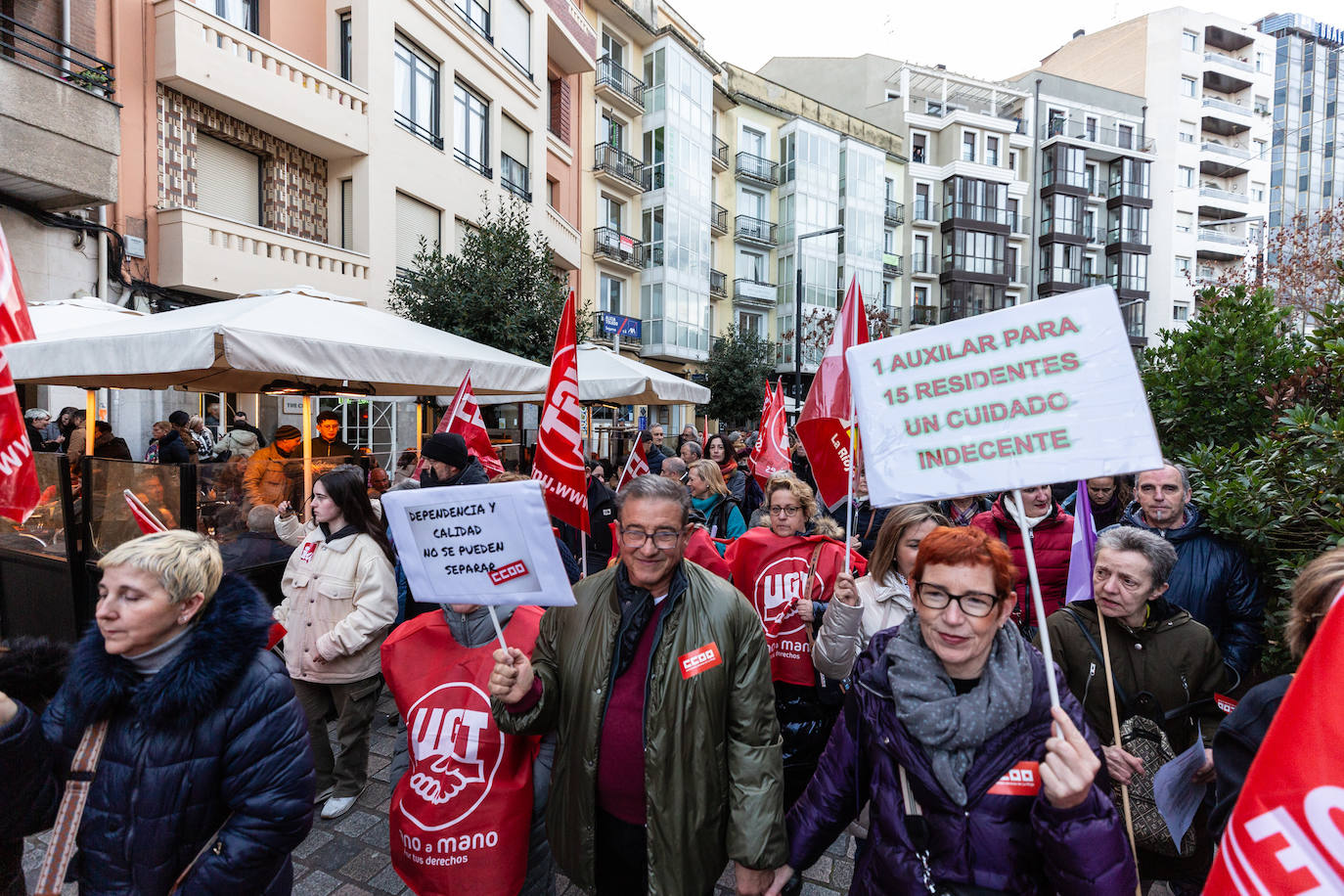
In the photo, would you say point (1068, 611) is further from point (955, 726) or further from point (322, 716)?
point (322, 716)

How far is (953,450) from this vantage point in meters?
1.98

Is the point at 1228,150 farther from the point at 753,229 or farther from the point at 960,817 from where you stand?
the point at 960,817

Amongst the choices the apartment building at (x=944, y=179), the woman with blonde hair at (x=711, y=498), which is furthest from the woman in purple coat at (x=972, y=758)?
the apartment building at (x=944, y=179)

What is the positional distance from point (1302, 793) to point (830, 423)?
3.66 m

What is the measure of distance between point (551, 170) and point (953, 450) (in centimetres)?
2378

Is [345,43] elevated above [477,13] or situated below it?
below

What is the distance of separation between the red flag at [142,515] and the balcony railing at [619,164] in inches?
934

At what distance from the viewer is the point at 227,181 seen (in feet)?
42.2

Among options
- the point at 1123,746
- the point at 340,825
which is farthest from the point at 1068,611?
the point at 340,825

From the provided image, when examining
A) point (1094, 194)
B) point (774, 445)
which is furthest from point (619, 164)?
point (1094, 194)

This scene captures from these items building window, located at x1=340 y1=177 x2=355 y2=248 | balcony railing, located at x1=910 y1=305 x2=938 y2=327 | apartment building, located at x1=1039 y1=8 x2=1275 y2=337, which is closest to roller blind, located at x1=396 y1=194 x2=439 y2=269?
building window, located at x1=340 y1=177 x2=355 y2=248

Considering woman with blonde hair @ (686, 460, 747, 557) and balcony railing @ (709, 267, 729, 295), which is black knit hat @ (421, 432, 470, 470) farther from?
balcony railing @ (709, 267, 729, 295)

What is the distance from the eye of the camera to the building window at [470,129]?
58.6 feet

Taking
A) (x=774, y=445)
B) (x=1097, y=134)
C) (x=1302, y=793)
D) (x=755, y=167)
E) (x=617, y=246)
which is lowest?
(x=1302, y=793)
